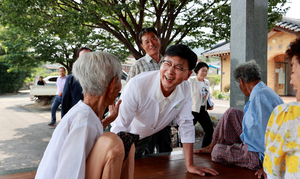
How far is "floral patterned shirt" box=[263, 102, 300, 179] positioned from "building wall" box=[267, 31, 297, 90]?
13.2 meters

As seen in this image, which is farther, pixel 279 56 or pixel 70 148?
pixel 279 56

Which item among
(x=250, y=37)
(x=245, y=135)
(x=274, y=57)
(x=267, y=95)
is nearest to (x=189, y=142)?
(x=245, y=135)

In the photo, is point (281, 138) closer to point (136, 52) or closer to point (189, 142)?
point (189, 142)

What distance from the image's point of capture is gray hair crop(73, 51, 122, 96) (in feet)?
4.06

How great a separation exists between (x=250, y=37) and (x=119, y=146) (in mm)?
3153

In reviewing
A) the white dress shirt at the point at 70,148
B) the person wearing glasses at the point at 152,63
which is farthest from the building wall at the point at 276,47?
the white dress shirt at the point at 70,148

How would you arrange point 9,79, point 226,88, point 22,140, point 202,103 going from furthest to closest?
point 9,79 < point 226,88 < point 22,140 < point 202,103

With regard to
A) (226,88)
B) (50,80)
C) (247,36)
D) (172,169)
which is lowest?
(172,169)

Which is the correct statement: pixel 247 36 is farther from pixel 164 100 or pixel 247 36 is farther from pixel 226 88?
pixel 226 88

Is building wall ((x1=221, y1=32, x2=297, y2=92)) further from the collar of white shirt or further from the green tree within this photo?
the collar of white shirt

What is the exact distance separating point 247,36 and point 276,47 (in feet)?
37.8

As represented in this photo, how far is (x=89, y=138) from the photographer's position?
1.19 meters

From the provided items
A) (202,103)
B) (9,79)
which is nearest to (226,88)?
(202,103)

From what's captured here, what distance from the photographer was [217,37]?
7.42 metres
